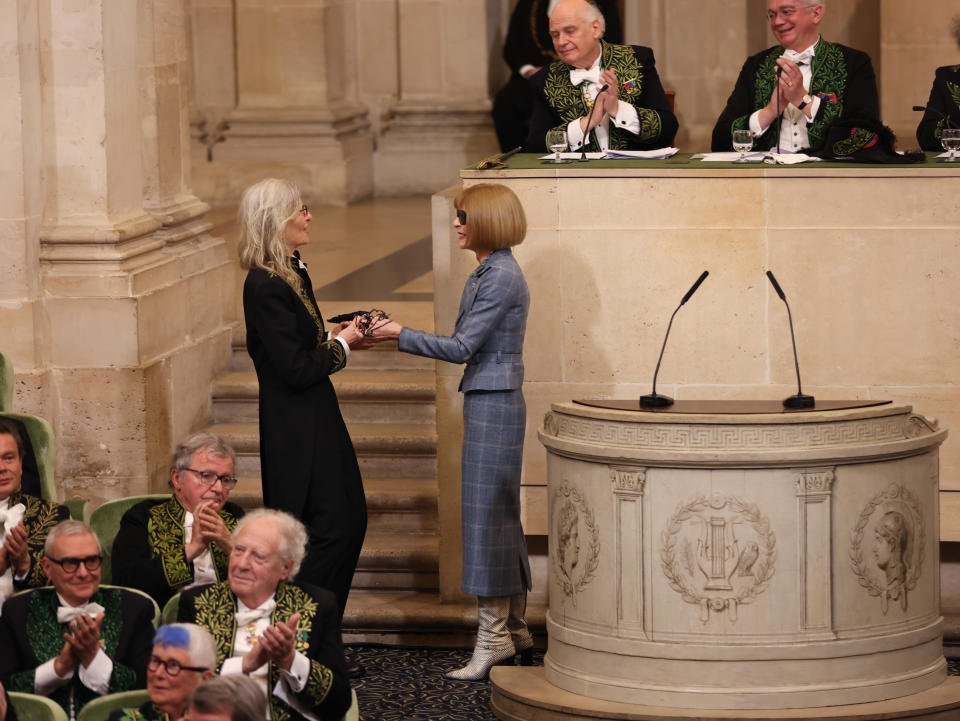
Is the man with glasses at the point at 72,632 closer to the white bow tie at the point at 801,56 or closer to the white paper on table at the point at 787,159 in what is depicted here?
the white paper on table at the point at 787,159

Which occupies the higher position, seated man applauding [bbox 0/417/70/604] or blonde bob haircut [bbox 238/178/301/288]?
blonde bob haircut [bbox 238/178/301/288]

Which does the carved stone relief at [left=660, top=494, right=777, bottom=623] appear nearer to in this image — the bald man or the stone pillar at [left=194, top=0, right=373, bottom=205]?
the bald man

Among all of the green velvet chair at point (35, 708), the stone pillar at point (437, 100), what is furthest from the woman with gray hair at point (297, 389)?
the stone pillar at point (437, 100)

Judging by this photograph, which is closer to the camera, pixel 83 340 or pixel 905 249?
pixel 905 249

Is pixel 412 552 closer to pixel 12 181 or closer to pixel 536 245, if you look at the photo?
pixel 536 245

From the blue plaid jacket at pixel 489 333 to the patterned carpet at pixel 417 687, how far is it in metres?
1.07

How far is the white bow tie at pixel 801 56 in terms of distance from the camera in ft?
23.3

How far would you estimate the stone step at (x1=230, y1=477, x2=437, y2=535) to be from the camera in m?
7.62

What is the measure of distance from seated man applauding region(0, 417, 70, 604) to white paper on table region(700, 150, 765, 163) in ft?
9.18

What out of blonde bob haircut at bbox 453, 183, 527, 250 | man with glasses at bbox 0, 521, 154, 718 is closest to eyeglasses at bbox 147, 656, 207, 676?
man with glasses at bbox 0, 521, 154, 718

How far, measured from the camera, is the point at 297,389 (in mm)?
6090

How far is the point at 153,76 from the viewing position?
25.4ft

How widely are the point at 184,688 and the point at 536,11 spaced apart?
32.9 ft

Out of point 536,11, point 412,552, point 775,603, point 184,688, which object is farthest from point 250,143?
point 184,688
